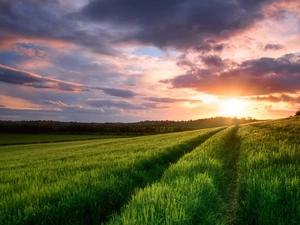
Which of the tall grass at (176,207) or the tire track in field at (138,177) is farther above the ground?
the tall grass at (176,207)

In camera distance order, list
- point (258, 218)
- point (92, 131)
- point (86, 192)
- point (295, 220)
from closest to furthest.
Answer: point (295, 220) → point (258, 218) → point (86, 192) → point (92, 131)

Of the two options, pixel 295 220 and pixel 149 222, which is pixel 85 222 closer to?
pixel 149 222

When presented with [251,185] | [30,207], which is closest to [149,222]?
[30,207]

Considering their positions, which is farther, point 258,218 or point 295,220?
point 258,218

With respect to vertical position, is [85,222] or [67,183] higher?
[67,183]

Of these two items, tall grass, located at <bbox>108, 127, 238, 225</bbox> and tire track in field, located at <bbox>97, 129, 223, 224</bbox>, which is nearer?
tall grass, located at <bbox>108, 127, 238, 225</bbox>

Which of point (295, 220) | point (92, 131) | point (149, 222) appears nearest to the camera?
point (149, 222)

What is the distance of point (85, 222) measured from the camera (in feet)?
18.3

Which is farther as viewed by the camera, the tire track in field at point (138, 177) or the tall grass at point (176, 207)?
the tire track in field at point (138, 177)

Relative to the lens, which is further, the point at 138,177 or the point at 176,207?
the point at 138,177

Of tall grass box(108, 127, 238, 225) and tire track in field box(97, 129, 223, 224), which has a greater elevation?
tall grass box(108, 127, 238, 225)

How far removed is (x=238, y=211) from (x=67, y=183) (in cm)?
442

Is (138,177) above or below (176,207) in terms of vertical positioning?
below

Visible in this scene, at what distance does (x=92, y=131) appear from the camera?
120 metres
